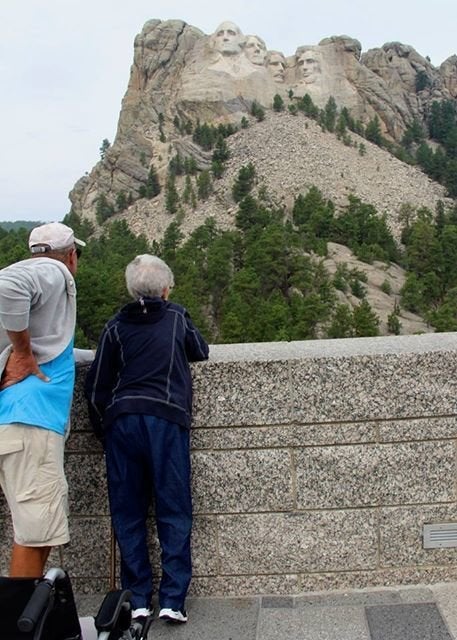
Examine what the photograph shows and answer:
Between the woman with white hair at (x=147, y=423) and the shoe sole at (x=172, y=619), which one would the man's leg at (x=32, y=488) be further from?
the shoe sole at (x=172, y=619)

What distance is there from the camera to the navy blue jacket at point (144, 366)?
3.00m

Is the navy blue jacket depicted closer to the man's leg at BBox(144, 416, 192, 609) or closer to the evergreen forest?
the man's leg at BBox(144, 416, 192, 609)

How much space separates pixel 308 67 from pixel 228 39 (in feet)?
42.9

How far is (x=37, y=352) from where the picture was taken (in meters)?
2.80

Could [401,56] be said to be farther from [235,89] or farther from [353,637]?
[353,637]

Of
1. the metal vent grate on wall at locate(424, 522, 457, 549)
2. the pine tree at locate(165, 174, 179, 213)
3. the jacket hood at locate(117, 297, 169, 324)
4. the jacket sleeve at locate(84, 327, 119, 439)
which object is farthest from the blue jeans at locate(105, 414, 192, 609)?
the pine tree at locate(165, 174, 179, 213)

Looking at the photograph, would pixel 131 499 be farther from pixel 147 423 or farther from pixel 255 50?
pixel 255 50

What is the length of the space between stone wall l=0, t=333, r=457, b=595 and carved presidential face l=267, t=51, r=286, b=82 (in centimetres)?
11265

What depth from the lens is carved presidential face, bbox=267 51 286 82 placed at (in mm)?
110562

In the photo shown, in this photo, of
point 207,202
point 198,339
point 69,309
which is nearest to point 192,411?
point 198,339

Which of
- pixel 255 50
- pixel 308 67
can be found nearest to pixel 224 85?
pixel 255 50

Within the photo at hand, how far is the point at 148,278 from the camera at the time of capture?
3.06m

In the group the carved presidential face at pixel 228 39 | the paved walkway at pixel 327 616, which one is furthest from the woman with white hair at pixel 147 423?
the carved presidential face at pixel 228 39

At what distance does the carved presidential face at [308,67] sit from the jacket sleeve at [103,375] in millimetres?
115160
